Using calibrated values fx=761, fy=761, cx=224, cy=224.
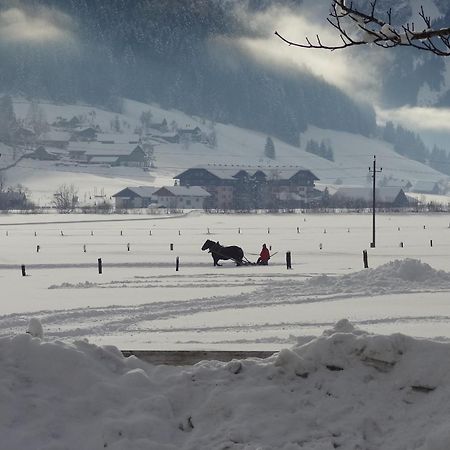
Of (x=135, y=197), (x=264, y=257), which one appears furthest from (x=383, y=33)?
(x=135, y=197)

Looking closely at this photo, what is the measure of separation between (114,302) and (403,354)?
612 inches

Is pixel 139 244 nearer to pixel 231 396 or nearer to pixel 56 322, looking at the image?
pixel 56 322

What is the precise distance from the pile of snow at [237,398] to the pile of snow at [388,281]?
15888 mm

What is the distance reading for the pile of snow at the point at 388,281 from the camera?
23672 millimetres

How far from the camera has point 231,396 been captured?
7.25 m

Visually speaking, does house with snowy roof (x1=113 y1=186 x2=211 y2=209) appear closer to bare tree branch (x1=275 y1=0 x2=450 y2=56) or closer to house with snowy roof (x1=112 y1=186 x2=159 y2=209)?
house with snowy roof (x1=112 y1=186 x2=159 y2=209)

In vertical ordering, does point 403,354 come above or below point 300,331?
above

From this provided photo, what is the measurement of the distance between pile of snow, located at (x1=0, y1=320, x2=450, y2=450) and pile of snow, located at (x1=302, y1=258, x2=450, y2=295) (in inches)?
625

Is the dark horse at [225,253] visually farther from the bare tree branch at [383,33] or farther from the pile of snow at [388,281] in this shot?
the bare tree branch at [383,33]

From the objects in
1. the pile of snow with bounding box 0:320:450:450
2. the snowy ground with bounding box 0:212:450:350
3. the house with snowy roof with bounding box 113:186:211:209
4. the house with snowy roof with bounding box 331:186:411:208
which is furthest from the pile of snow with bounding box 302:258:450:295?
the house with snowy roof with bounding box 331:186:411:208

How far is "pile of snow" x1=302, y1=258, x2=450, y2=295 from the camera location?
23.7 meters

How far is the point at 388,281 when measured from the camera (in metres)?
24.8

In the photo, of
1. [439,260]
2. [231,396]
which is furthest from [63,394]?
[439,260]

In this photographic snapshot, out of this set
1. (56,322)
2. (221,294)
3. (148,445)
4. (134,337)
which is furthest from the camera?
(221,294)
